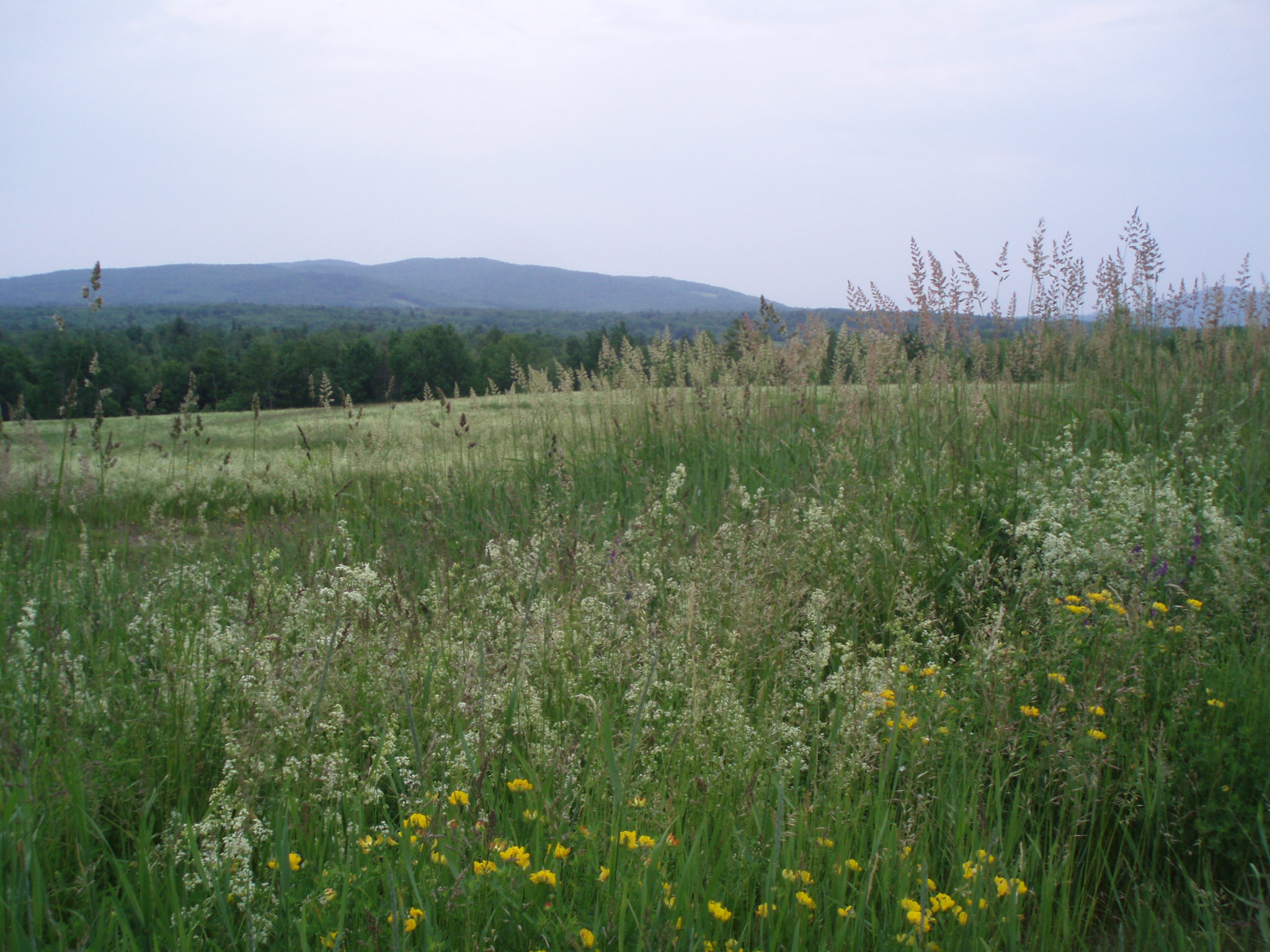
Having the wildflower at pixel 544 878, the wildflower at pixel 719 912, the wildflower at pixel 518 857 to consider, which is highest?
the wildflower at pixel 518 857

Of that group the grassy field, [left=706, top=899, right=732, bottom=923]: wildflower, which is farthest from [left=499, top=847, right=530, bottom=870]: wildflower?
[left=706, top=899, right=732, bottom=923]: wildflower

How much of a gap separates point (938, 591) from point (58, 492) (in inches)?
147

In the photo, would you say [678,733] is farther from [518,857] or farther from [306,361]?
[306,361]

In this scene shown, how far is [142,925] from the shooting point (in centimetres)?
138

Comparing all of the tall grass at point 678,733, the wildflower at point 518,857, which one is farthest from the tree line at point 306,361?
the wildflower at point 518,857

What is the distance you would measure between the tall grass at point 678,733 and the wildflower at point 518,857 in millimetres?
17

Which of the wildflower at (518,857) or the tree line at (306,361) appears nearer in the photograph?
the wildflower at (518,857)

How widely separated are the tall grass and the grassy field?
0.05ft

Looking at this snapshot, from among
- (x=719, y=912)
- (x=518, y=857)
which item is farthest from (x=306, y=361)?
(x=719, y=912)

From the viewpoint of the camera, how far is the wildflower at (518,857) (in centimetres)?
140

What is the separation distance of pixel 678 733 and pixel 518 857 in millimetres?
437

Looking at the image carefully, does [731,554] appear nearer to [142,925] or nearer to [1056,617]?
[1056,617]

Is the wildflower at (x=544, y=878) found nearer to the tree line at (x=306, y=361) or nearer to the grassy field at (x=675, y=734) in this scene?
the grassy field at (x=675, y=734)

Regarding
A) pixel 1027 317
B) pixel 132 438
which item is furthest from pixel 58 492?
pixel 132 438
